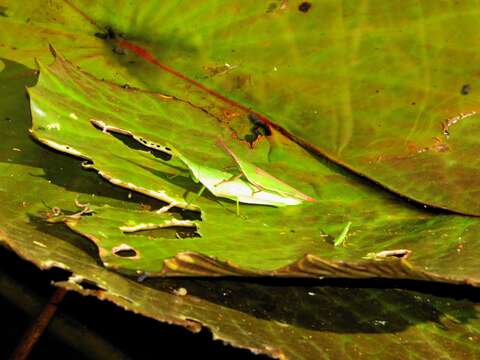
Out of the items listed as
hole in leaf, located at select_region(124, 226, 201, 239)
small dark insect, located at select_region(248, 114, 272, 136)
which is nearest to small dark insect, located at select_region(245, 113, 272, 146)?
small dark insect, located at select_region(248, 114, 272, 136)

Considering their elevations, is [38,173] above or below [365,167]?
below

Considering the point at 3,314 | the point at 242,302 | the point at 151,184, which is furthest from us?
the point at 3,314

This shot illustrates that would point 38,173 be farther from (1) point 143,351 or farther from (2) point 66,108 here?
(1) point 143,351

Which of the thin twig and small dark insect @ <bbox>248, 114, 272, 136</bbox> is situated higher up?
small dark insect @ <bbox>248, 114, 272, 136</bbox>

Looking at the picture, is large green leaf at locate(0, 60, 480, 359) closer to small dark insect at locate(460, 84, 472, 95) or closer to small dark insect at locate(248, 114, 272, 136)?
small dark insect at locate(248, 114, 272, 136)

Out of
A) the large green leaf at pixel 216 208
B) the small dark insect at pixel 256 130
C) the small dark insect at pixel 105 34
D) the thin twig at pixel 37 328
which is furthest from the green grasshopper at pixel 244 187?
the small dark insect at pixel 105 34

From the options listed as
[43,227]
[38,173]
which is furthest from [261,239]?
[38,173]

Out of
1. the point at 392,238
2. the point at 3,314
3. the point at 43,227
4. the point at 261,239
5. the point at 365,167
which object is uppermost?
the point at 365,167
